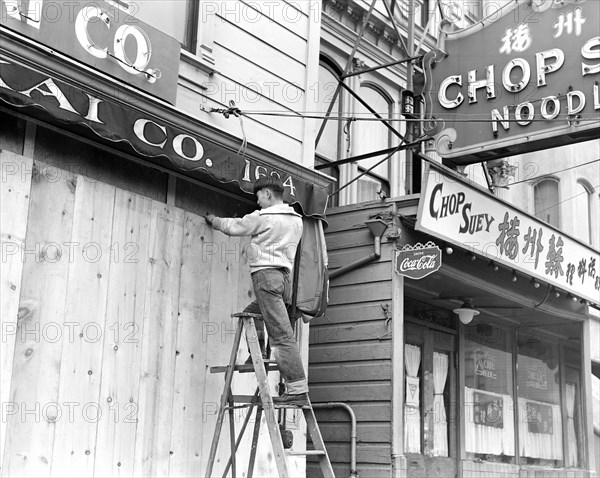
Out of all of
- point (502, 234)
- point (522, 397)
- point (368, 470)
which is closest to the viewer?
point (368, 470)

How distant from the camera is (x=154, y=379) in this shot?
271 inches

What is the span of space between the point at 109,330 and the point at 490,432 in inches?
333

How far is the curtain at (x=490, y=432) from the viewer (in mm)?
12914

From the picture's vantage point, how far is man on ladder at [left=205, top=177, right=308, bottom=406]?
6605 millimetres

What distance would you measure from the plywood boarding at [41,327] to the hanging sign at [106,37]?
3.19ft

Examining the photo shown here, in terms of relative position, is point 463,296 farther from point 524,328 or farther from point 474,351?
point 524,328

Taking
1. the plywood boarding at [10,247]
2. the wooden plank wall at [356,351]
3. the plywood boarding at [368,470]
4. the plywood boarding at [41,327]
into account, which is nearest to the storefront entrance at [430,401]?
the wooden plank wall at [356,351]

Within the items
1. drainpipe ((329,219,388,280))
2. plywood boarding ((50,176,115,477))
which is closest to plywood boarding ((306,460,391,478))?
drainpipe ((329,219,388,280))

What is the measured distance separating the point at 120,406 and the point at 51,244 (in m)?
1.36

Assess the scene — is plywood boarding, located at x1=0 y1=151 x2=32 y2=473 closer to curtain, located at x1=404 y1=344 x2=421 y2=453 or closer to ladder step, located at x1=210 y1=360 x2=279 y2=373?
ladder step, located at x1=210 y1=360 x2=279 y2=373

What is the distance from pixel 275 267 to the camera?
689cm

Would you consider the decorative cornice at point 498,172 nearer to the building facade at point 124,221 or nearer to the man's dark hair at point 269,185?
the building facade at point 124,221

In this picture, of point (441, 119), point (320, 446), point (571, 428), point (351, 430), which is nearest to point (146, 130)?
point (320, 446)

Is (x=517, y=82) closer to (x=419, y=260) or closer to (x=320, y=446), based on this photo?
(x=419, y=260)
